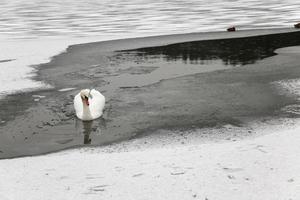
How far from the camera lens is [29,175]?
5102 mm

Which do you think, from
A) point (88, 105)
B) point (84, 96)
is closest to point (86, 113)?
point (88, 105)

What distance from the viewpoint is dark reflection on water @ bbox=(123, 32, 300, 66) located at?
12164mm

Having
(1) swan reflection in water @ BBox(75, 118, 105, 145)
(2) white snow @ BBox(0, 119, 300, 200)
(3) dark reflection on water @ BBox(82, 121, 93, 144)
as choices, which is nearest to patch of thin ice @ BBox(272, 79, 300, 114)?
(2) white snow @ BBox(0, 119, 300, 200)

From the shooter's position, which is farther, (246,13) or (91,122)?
(246,13)

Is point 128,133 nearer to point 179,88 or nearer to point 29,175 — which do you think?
point 29,175

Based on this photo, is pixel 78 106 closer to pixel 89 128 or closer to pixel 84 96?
pixel 84 96

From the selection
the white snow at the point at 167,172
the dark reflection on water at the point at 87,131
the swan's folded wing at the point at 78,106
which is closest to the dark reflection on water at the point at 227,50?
the swan's folded wing at the point at 78,106

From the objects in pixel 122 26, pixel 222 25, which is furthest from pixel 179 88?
pixel 122 26

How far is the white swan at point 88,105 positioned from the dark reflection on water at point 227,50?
4781 mm

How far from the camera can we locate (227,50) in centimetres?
1335

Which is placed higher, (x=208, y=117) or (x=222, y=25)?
(x=222, y=25)

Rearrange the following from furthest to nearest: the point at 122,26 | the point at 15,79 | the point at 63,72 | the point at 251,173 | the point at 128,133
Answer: the point at 122,26 → the point at 63,72 → the point at 15,79 → the point at 128,133 → the point at 251,173

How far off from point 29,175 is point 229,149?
7.64 feet

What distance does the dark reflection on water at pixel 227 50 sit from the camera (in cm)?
1216
